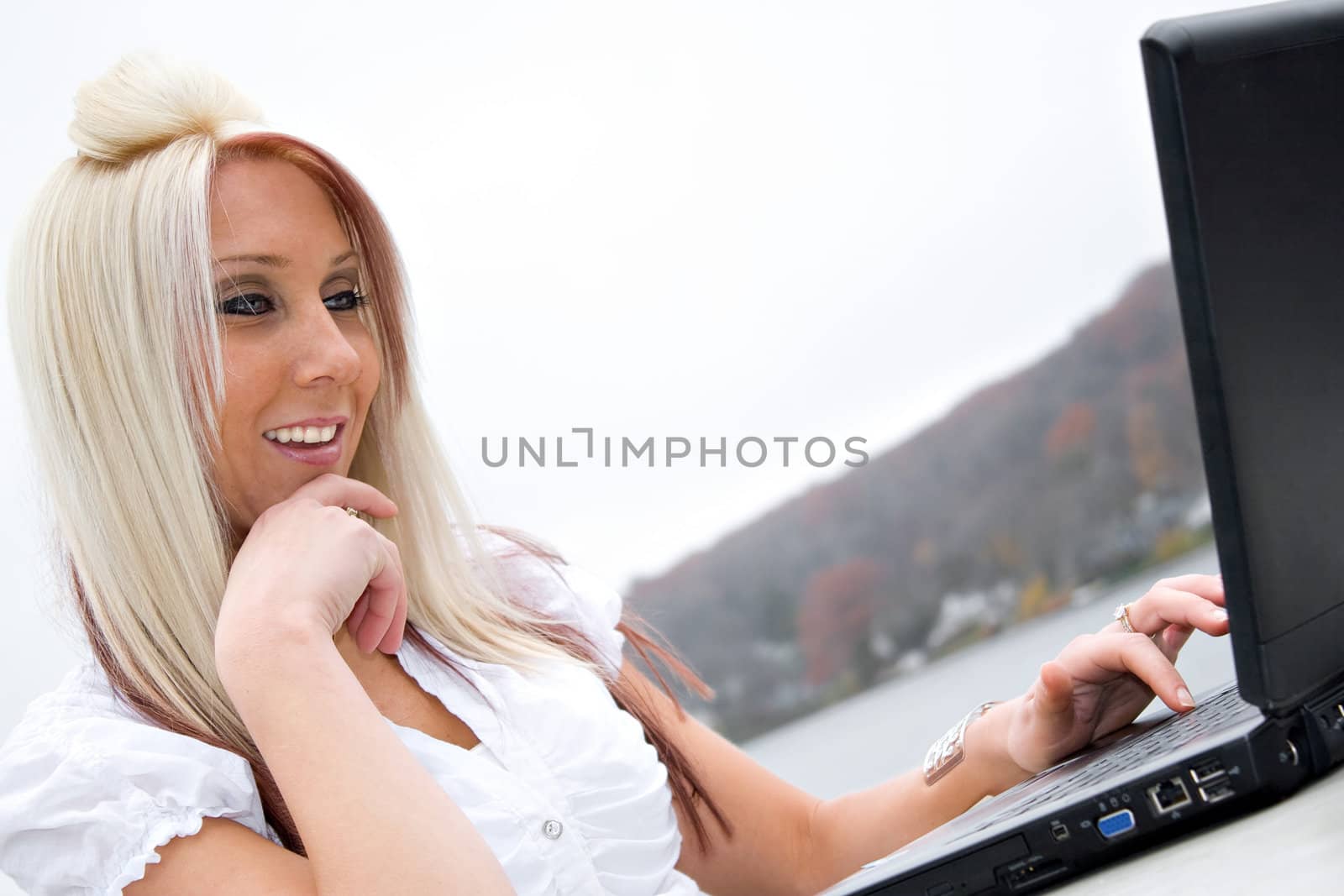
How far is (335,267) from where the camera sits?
1166mm

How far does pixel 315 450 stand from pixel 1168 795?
2.69 feet

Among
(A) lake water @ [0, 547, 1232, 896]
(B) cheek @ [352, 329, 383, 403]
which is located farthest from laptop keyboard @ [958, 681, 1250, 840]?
(A) lake water @ [0, 547, 1232, 896]

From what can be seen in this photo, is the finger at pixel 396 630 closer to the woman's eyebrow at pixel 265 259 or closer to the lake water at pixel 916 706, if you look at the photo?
the woman's eyebrow at pixel 265 259

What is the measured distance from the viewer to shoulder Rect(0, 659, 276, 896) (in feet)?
2.90

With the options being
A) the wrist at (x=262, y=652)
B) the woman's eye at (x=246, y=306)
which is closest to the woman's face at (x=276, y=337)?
the woman's eye at (x=246, y=306)

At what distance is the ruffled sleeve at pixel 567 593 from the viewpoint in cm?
142

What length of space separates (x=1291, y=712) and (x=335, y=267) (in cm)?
90

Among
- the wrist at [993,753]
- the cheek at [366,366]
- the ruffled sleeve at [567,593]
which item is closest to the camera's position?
the wrist at [993,753]

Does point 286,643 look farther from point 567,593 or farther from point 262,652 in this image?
point 567,593

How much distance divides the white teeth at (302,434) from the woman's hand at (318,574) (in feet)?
0.12

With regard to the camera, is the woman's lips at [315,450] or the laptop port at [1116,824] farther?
the woman's lips at [315,450]

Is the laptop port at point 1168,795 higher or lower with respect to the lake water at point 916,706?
higher

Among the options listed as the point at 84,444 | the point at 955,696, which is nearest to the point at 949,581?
the point at 955,696


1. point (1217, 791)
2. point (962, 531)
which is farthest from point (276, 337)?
point (962, 531)
